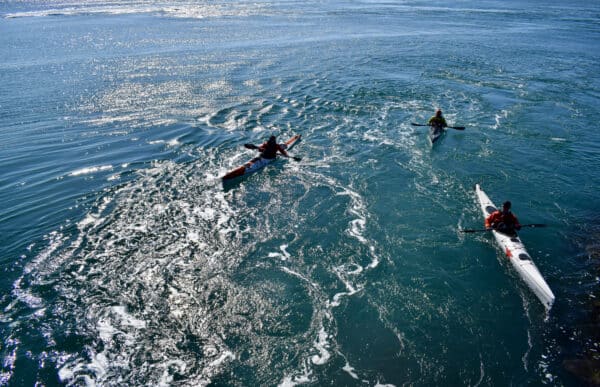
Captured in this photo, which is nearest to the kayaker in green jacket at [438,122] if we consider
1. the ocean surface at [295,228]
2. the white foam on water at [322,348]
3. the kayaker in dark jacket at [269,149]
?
the ocean surface at [295,228]

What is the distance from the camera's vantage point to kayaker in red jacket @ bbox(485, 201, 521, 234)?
1850cm

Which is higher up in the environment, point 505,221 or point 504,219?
point 504,219

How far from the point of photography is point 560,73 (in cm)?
4534

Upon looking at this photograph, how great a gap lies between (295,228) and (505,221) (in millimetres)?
11206

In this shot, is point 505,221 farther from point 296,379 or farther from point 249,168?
point 249,168

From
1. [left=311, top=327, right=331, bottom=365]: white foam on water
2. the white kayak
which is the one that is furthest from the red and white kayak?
the white kayak

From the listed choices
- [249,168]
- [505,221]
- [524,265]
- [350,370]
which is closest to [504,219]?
[505,221]

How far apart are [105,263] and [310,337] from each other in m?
10.7

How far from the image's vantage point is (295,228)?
20312 millimetres

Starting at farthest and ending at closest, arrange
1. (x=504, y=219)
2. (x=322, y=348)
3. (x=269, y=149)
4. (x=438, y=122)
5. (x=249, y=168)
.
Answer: (x=438, y=122)
(x=269, y=149)
(x=249, y=168)
(x=504, y=219)
(x=322, y=348)

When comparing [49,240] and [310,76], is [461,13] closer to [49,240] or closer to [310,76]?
[310,76]

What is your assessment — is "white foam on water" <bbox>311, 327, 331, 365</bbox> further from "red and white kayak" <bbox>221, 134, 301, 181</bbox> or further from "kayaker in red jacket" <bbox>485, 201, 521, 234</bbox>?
"red and white kayak" <bbox>221, 134, 301, 181</bbox>

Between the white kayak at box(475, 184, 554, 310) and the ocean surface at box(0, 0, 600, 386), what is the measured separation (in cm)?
50

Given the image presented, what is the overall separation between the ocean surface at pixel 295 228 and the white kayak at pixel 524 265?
0.50 meters
